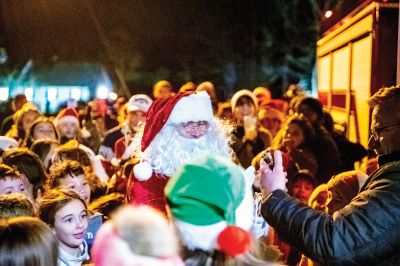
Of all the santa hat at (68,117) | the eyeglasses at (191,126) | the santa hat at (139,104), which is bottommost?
the santa hat at (68,117)

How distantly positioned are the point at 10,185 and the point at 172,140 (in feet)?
4.22

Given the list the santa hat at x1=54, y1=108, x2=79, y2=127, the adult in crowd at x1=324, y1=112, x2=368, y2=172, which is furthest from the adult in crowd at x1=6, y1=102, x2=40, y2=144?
the adult in crowd at x1=324, y1=112, x2=368, y2=172

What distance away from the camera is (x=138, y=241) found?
1736 mm

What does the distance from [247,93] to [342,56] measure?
11.7 ft

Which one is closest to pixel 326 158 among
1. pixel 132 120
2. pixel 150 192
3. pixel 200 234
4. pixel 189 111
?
pixel 132 120

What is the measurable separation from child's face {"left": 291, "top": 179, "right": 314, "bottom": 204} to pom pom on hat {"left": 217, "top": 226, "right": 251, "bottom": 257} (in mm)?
3572

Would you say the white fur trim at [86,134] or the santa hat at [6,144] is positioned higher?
the santa hat at [6,144]

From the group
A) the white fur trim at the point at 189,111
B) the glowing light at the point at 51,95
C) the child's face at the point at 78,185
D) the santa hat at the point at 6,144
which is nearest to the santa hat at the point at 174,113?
the white fur trim at the point at 189,111

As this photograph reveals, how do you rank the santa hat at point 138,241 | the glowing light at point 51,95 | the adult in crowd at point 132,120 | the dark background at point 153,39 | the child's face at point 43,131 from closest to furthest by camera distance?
the santa hat at point 138,241 → the child's face at point 43,131 → the adult in crowd at point 132,120 → the glowing light at point 51,95 → the dark background at point 153,39

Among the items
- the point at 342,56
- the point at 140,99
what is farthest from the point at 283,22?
the point at 140,99

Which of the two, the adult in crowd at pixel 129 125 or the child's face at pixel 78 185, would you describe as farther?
the adult in crowd at pixel 129 125

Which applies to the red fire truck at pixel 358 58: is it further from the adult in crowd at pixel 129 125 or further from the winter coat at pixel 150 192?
the adult in crowd at pixel 129 125

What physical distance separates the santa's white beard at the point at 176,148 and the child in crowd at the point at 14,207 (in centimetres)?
78

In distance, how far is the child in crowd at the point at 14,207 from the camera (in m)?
3.38
